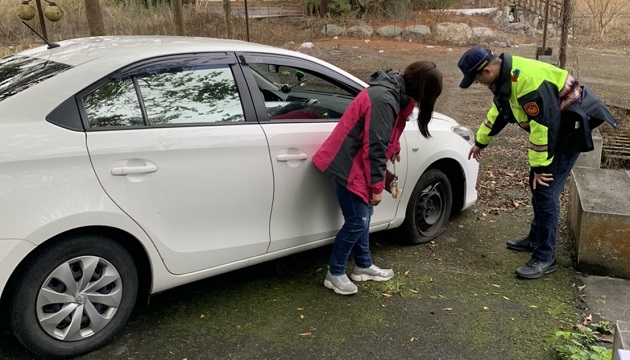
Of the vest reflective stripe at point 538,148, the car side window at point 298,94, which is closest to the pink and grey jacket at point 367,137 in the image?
the car side window at point 298,94

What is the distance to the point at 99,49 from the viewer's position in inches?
127

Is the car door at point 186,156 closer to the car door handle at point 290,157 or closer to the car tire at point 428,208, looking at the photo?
the car door handle at point 290,157

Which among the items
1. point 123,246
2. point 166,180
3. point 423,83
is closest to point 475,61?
point 423,83

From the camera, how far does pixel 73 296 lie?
286cm

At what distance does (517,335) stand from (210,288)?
2.03 meters

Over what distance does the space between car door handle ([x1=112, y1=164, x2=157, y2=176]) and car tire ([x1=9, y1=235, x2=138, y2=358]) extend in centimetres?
36

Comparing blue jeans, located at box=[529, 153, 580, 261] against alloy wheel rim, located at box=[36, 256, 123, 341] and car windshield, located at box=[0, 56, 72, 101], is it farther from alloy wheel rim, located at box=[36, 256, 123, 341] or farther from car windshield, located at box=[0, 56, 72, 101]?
car windshield, located at box=[0, 56, 72, 101]

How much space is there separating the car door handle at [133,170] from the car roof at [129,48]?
60cm

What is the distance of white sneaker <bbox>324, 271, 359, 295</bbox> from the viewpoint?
378 centimetres

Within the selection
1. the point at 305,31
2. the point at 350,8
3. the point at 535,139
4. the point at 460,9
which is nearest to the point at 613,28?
the point at 460,9

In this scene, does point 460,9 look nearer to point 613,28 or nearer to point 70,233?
point 613,28

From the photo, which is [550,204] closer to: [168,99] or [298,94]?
[298,94]

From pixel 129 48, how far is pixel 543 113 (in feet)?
8.69

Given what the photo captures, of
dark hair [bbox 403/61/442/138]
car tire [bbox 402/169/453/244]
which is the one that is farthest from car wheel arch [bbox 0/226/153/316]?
car tire [bbox 402/169/453/244]
